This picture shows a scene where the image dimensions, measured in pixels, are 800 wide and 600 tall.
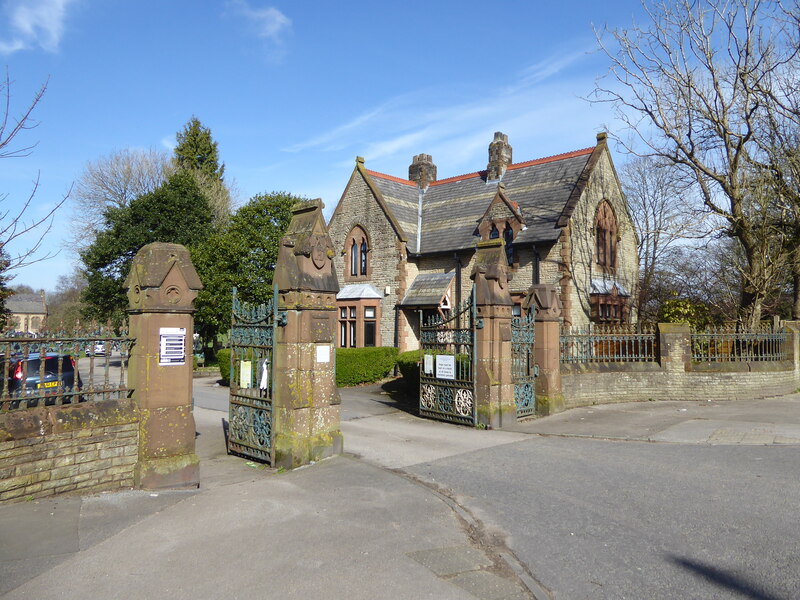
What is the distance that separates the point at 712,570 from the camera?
16.3 ft

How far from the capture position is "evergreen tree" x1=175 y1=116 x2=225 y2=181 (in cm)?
5170

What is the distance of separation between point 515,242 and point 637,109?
20.7 feet

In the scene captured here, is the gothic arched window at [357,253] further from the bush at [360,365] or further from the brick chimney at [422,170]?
the bush at [360,365]

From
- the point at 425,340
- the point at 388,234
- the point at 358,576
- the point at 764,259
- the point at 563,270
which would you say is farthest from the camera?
the point at 388,234

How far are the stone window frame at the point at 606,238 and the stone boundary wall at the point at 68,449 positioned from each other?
20.4 meters

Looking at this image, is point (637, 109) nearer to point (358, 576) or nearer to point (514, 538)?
point (514, 538)

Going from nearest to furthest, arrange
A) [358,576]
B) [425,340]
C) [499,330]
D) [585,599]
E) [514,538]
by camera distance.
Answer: [585,599] → [358,576] → [514,538] → [499,330] → [425,340]

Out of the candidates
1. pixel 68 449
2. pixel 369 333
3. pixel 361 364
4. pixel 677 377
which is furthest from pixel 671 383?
pixel 68 449

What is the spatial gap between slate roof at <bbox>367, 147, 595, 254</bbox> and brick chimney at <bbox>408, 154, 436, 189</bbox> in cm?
40

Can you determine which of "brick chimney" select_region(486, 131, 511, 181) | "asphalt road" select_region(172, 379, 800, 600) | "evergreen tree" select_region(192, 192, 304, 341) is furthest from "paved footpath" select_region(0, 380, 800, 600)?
"evergreen tree" select_region(192, 192, 304, 341)

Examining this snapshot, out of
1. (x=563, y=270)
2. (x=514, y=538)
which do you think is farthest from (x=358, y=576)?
(x=563, y=270)

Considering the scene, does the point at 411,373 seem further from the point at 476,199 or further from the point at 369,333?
the point at 476,199

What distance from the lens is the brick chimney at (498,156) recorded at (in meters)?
26.8

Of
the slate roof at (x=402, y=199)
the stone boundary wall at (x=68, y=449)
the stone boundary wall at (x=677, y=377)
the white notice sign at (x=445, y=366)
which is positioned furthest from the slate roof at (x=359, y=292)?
the stone boundary wall at (x=68, y=449)
